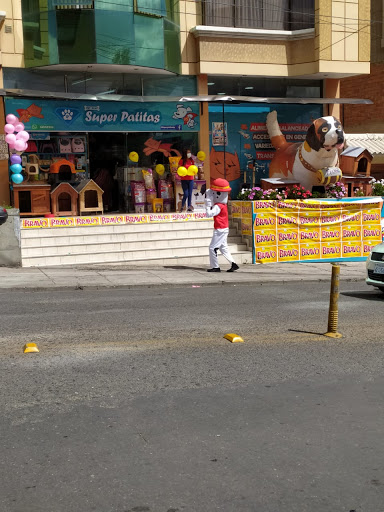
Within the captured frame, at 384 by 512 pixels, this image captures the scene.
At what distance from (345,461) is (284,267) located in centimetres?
1320

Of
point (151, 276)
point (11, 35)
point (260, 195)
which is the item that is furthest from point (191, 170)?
point (11, 35)

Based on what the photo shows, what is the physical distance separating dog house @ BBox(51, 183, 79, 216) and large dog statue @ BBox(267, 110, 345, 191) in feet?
22.7

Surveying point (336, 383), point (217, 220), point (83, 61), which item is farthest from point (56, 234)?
point (336, 383)

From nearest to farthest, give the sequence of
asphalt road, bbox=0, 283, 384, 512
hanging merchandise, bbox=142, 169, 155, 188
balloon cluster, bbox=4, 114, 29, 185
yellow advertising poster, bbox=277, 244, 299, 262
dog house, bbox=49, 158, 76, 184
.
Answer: asphalt road, bbox=0, 283, 384, 512
balloon cluster, bbox=4, 114, 29, 185
yellow advertising poster, bbox=277, 244, 299, 262
dog house, bbox=49, 158, 76, 184
hanging merchandise, bbox=142, 169, 155, 188

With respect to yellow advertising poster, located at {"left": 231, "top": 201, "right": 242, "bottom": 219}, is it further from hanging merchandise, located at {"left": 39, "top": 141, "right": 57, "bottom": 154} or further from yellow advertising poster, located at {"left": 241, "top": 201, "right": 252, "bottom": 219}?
hanging merchandise, located at {"left": 39, "top": 141, "right": 57, "bottom": 154}

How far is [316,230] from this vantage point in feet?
62.8

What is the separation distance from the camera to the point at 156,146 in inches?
900

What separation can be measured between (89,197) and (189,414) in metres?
15.2

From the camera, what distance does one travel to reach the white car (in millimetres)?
12773

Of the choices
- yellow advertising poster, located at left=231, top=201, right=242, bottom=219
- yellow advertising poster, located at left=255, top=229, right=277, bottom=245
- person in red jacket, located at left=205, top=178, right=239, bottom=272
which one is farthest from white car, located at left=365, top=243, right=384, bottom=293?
yellow advertising poster, located at left=231, top=201, right=242, bottom=219

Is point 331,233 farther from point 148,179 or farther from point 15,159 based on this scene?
point 15,159

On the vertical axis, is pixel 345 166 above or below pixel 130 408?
above

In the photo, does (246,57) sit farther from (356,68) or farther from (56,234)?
(56,234)

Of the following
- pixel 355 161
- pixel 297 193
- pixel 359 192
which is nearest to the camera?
pixel 297 193
